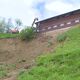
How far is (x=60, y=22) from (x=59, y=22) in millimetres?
133

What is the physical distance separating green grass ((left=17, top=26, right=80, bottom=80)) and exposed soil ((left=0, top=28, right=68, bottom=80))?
6.38 ft

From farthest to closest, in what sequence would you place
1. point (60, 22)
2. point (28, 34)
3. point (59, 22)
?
1. point (59, 22)
2. point (60, 22)
3. point (28, 34)

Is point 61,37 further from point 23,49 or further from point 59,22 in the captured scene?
point 59,22

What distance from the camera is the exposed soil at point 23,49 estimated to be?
18.4 m

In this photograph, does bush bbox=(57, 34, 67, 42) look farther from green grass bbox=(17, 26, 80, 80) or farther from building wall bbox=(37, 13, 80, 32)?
building wall bbox=(37, 13, 80, 32)

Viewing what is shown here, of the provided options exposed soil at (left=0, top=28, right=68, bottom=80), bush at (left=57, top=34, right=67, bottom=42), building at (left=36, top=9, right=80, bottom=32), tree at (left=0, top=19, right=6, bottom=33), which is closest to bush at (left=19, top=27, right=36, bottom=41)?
exposed soil at (left=0, top=28, right=68, bottom=80)

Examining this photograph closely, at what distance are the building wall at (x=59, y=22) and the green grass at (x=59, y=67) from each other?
235 inches

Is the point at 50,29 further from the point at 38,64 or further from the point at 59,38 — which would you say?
the point at 38,64

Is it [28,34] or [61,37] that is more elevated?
[28,34]

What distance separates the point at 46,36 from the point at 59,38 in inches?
85.8

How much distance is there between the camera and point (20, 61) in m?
17.7

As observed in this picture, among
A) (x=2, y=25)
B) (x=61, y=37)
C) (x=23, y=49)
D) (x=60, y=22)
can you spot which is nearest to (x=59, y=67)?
(x=61, y=37)

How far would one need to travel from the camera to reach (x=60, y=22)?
2433 centimetres

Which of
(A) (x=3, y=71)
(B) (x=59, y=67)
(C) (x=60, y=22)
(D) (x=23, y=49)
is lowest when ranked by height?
(A) (x=3, y=71)
